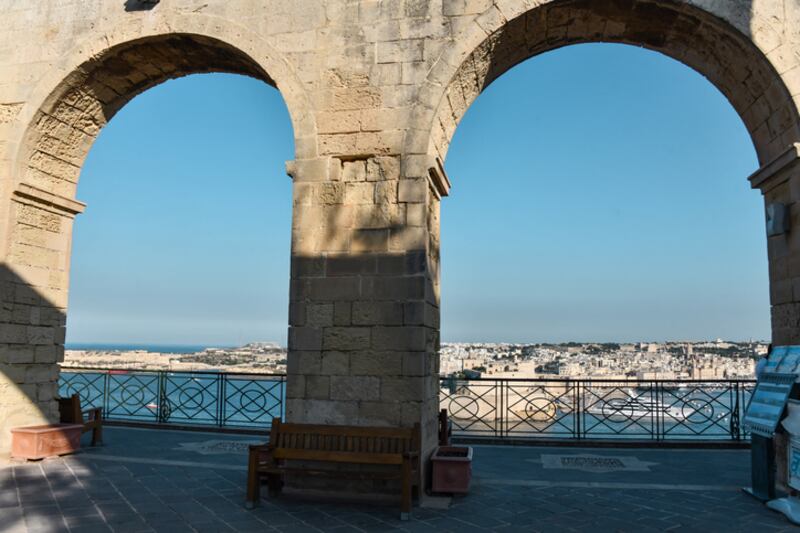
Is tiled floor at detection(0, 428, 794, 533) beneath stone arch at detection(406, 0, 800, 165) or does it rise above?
beneath

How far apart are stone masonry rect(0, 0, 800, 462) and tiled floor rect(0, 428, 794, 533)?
Result: 85cm

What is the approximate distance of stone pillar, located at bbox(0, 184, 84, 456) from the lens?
667cm

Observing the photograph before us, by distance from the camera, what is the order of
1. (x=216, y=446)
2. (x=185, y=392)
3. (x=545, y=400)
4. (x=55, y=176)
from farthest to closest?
(x=185, y=392)
(x=545, y=400)
(x=216, y=446)
(x=55, y=176)

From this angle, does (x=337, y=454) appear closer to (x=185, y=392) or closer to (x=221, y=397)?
(x=221, y=397)

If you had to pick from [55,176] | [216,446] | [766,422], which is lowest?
[216,446]

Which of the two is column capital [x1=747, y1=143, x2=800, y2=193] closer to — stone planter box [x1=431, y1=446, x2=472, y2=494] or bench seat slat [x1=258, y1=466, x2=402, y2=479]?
stone planter box [x1=431, y1=446, x2=472, y2=494]

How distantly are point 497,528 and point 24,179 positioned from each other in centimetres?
614

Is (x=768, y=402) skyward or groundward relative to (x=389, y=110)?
groundward

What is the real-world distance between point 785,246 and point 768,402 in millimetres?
1383

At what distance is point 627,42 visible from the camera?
243 inches

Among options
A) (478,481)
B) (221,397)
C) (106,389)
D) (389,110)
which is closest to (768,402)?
(478,481)

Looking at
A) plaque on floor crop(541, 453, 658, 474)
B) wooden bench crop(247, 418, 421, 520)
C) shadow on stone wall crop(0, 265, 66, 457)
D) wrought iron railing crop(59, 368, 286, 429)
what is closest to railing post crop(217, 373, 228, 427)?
wrought iron railing crop(59, 368, 286, 429)

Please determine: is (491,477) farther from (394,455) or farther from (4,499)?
(4,499)

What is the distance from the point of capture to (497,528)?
172 inches
